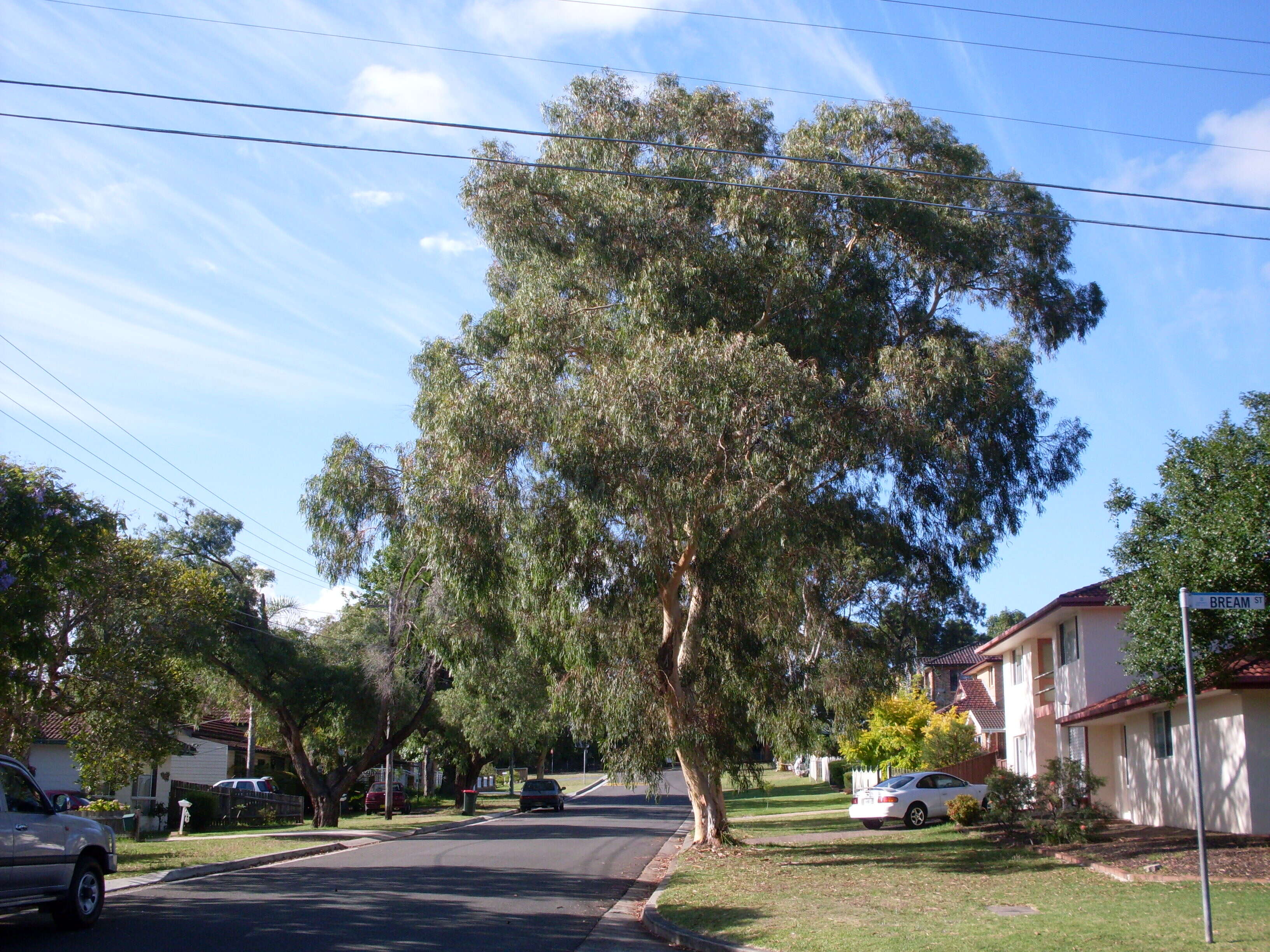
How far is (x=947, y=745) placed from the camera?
3684 cm

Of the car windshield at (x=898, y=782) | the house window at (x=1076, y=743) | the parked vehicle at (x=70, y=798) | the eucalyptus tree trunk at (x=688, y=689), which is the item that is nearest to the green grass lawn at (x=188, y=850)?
the parked vehicle at (x=70, y=798)

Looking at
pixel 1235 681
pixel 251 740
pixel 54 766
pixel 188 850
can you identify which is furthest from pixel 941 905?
pixel 251 740

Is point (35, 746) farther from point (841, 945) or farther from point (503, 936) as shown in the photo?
point (841, 945)

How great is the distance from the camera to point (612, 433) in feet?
57.9

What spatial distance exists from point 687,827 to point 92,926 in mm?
21725

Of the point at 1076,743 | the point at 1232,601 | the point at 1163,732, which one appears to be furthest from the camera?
the point at 1076,743

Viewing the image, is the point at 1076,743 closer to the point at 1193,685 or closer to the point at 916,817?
the point at 916,817

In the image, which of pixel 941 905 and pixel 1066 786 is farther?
pixel 1066 786

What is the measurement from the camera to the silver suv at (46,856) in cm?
1116

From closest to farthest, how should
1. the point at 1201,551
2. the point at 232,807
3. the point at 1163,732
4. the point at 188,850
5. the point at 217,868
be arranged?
the point at 1201,551, the point at 217,868, the point at 188,850, the point at 1163,732, the point at 232,807

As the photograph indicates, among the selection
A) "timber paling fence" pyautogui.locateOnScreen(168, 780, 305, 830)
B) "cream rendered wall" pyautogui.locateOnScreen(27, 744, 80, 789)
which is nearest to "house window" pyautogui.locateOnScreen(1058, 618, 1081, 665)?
"timber paling fence" pyautogui.locateOnScreen(168, 780, 305, 830)

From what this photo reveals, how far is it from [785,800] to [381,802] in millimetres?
18170

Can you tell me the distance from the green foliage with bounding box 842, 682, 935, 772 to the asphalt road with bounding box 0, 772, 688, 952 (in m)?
16.7

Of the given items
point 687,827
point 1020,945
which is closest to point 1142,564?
point 1020,945
